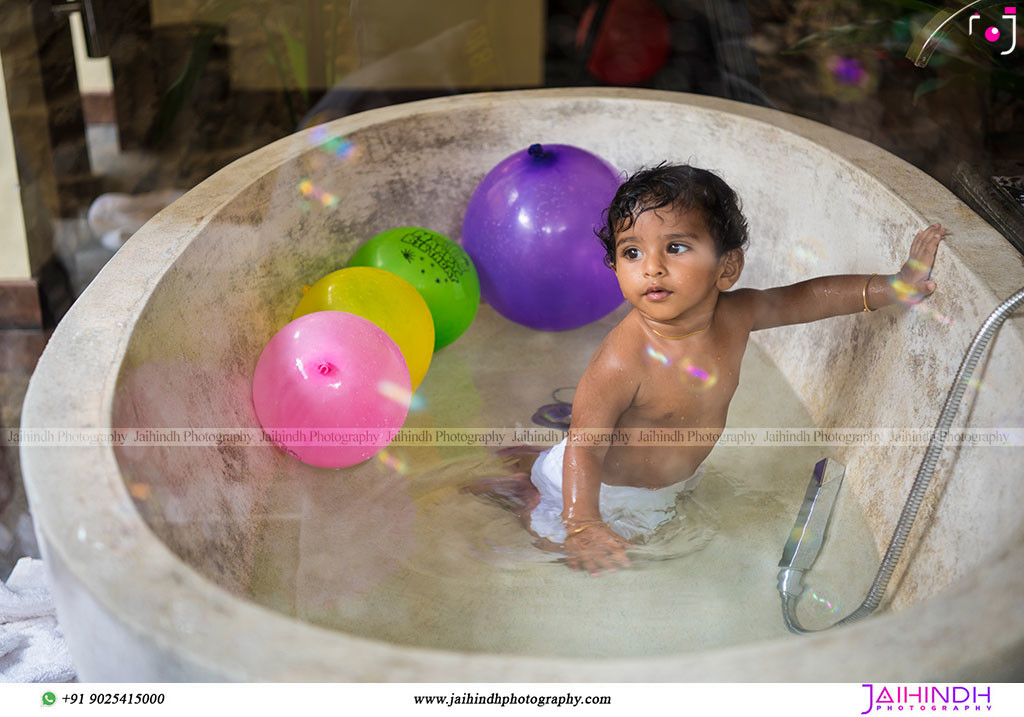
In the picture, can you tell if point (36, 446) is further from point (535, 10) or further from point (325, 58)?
point (535, 10)

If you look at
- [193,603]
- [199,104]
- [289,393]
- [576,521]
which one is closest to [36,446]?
[193,603]

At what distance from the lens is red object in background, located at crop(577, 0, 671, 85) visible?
2561mm

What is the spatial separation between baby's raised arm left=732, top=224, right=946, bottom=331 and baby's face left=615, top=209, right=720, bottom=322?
0.16 meters

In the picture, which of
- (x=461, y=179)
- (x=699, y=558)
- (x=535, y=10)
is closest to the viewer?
(x=699, y=558)

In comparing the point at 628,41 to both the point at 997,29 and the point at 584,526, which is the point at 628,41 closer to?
the point at 997,29

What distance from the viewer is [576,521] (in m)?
1.07

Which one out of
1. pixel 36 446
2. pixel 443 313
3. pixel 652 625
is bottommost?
pixel 652 625

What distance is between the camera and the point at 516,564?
3.63ft

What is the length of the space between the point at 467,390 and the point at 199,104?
1100mm

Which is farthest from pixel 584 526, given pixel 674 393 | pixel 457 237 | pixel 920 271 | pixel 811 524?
pixel 457 237

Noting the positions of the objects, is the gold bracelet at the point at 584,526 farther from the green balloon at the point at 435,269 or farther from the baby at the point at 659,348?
the green balloon at the point at 435,269
